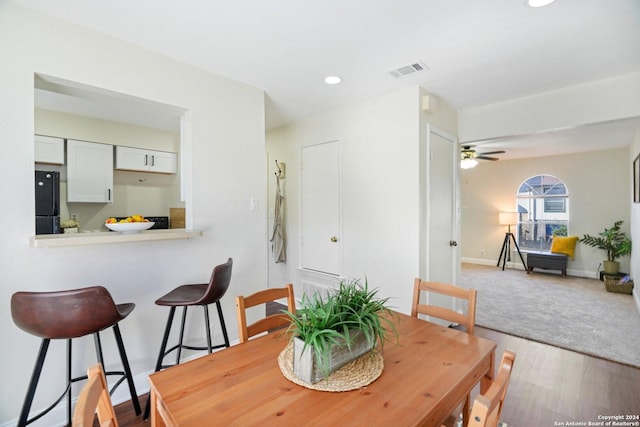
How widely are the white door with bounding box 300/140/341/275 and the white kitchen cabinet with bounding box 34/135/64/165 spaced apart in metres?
2.89

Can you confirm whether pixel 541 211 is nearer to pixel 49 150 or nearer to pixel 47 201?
A: pixel 47 201

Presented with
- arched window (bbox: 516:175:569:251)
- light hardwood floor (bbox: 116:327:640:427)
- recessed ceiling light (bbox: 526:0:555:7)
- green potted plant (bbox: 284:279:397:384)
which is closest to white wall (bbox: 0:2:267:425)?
light hardwood floor (bbox: 116:327:640:427)

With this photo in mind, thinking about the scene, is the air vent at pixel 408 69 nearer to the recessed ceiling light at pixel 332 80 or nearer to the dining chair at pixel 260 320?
the recessed ceiling light at pixel 332 80

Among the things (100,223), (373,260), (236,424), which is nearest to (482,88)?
(373,260)

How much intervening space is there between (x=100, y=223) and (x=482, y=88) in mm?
4819

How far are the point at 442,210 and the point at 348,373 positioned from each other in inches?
101

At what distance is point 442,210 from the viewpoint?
3271 millimetres

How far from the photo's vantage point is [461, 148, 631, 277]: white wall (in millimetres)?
5625

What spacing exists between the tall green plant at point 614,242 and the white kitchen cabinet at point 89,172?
8.00m

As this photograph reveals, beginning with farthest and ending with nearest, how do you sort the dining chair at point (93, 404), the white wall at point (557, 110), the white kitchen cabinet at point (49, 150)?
the white kitchen cabinet at point (49, 150) → the white wall at point (557, 110) → the dining chair at point (93, 404)

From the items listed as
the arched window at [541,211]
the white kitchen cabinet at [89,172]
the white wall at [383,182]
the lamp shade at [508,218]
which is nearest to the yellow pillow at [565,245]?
the arched window at [541,211]

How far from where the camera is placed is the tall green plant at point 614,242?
5.19 meters

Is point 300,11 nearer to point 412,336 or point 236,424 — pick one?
point 412,336

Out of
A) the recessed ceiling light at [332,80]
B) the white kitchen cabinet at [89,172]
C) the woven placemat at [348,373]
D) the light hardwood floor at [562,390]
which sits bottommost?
the light hardwood floor at [562,390]
